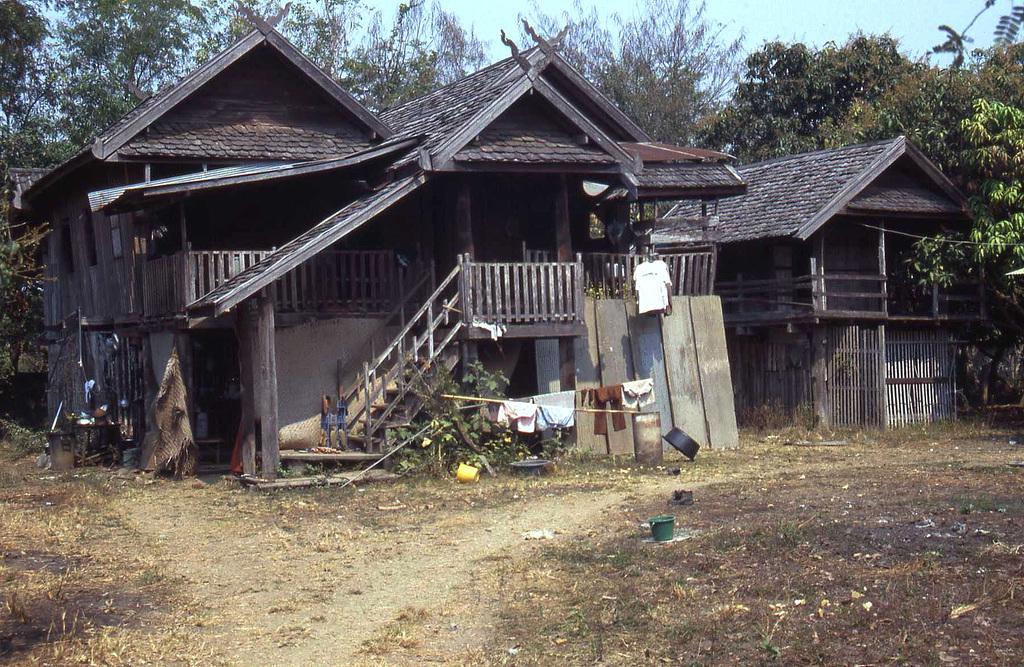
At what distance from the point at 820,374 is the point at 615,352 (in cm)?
707

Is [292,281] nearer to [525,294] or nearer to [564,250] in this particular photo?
[525,294]

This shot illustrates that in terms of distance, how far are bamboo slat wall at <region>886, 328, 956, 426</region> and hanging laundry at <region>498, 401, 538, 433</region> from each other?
10920mm

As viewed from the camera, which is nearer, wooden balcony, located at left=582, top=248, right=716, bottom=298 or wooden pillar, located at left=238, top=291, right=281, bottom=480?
wooden pillar, located at left=238, top=291, right=281, bottom=480

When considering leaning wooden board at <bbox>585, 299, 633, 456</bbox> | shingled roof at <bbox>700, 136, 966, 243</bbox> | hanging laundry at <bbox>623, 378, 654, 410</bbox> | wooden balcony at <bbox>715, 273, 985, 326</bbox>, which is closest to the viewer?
hanging laundry at <bbox>623, 378, 654, 410</bbox>

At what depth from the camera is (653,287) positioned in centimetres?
1853

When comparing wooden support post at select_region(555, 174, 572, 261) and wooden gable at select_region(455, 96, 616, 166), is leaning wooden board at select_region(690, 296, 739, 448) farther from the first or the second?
wooden gable at select_region(455, 96, 616, 166)

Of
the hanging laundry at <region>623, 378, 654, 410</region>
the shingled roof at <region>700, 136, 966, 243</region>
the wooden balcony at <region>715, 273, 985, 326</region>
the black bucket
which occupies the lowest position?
the black bucket

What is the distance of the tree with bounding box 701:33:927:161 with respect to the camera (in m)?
→ 34.4

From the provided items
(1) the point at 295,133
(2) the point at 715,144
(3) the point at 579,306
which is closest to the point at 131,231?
(1) the point at 295,133

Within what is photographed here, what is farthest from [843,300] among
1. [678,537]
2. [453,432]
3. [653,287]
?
[678,537]

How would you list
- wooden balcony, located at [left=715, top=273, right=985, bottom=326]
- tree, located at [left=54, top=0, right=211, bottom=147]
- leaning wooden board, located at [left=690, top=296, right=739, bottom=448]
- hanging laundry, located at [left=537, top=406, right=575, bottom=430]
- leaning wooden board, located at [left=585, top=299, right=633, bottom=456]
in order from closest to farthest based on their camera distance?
1. hanging laundry, located at [left=537, top=406, right=575, bottom=430]
2. leaning wooden board, located at [left=585, top=299, right=633, bottom=456]
3. leaning wooden board, located at [left=690, top=296, right=739, bottom=448]
4. wooden balcony, located at [left=715, top=273, right=985, bottom=326]
5. tree, located at [left=54, top=0, right=211, bottom=147]

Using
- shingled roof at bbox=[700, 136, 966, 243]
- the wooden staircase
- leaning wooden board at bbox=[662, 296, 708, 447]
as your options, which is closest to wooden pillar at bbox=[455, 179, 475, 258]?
the wooden staircase

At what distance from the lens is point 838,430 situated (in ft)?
77.6

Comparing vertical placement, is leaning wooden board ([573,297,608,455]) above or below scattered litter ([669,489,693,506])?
above
